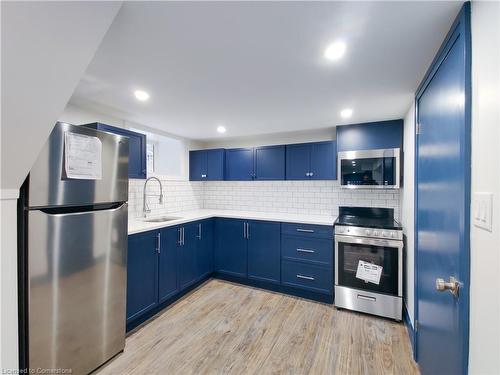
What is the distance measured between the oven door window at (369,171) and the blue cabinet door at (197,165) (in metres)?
2.18

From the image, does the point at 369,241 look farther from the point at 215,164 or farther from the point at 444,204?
the point at 215,164

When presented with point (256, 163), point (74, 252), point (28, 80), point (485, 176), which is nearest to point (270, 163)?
point (256, 163)

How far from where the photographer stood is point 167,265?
8.43 ft

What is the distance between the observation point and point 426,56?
4.69 feet

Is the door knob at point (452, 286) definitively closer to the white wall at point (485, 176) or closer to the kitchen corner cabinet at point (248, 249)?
the white wall at point (485, 176)

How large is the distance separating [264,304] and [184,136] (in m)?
2.78

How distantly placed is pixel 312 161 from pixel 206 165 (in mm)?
1746

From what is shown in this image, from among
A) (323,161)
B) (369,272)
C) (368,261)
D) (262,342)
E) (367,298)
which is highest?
(323,161)

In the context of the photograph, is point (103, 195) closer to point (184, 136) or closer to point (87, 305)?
point (87, 305)

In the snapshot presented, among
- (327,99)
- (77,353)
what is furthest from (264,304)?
(327,99)

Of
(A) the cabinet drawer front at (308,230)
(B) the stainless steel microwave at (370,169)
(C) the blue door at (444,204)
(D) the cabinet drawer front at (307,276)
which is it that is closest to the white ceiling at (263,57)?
(C) the blue door at (444,204)

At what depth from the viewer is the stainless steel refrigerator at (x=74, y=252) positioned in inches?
54.1

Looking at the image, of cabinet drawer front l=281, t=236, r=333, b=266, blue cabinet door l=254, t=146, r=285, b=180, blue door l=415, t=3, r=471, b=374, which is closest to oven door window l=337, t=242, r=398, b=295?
cabinet drawer front l=281, t=236, r=333, b=266

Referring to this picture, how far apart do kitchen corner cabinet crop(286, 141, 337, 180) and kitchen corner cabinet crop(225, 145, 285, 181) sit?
0.44 ft
